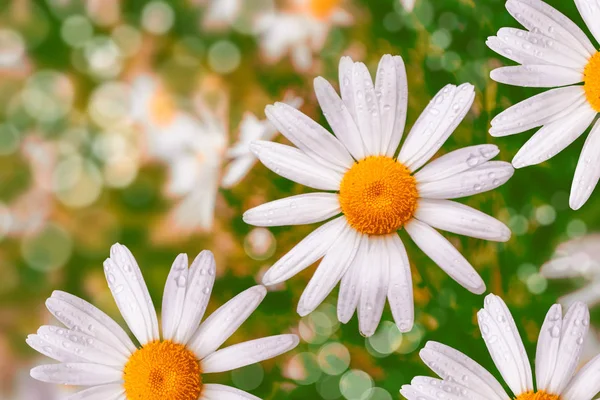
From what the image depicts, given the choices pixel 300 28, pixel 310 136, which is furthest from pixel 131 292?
pixel 300 28

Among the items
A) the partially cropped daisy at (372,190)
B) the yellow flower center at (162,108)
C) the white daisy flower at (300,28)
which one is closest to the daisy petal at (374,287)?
the partially cropped daisy at (372,190)

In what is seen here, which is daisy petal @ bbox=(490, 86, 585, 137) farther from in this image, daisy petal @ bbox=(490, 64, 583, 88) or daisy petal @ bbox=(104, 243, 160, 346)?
daisy petal @ bbox=(104, 243, 160, 346)

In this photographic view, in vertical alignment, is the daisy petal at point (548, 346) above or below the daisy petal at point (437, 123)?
below

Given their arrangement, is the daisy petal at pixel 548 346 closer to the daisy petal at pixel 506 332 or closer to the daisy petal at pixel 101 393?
the daisy petal at pixel 506 332

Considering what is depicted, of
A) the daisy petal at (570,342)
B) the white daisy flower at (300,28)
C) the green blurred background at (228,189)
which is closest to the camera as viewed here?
the daisy petal at (570,342)

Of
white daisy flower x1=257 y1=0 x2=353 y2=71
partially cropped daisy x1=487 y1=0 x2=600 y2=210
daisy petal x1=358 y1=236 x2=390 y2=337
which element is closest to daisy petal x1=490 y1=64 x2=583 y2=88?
partially cropped daisy x1=487 y1=0 x2=600 y2=210

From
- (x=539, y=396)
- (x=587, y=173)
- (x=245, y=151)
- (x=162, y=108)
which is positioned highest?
(x=162, y=108)

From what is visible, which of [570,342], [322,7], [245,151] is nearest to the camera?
[570,342]

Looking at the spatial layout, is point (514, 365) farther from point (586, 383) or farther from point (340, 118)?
point (340, 118)
